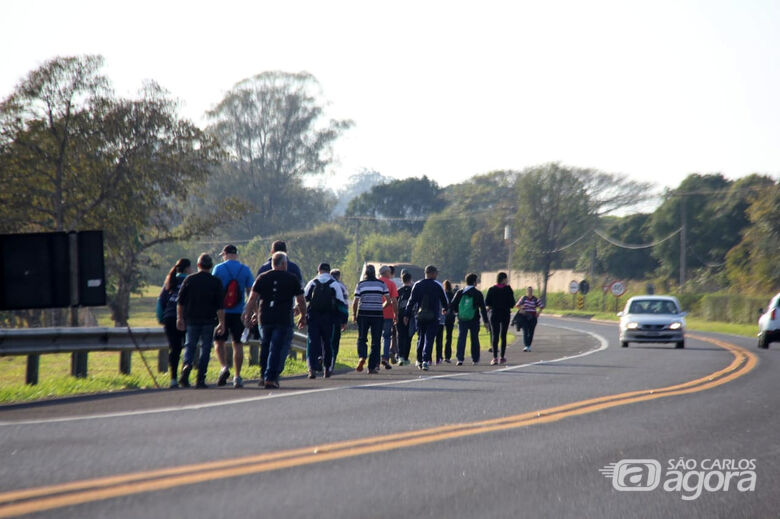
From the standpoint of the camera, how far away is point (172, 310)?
606 inches

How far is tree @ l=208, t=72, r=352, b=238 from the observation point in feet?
301

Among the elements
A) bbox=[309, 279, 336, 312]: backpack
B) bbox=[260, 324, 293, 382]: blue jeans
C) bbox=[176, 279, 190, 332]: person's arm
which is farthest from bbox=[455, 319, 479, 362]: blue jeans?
bbox=[176, 279, 190, 332]: person's arm

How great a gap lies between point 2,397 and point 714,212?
69.6 meters

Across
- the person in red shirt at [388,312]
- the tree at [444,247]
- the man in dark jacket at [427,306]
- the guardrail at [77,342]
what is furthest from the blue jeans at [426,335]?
the tree at [444,247]

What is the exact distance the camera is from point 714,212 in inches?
3022

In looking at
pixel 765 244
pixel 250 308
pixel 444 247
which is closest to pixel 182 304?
pixel 250 308

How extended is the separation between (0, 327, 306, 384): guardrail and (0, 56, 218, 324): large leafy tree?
21.8 meters

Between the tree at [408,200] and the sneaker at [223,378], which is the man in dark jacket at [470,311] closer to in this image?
the sneaker at [223,378]

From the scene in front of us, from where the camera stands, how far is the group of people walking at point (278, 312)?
569 inches

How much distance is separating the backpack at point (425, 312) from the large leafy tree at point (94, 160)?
2175 centimetres

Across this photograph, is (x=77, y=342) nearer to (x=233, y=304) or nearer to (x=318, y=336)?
(x=233, y=304)

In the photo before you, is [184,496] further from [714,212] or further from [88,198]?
[714,212]

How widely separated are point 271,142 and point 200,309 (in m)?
79.9

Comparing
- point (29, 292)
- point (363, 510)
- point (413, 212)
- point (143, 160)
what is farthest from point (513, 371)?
point (413, 212)
